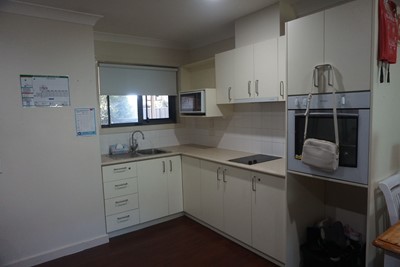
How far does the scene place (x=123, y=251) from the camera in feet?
9.45

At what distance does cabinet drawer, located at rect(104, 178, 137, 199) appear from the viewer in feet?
10.2

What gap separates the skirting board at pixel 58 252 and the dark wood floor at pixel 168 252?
0.16 ft

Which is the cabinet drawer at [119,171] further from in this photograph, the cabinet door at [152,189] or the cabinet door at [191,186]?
the cabinet door at [191,186]

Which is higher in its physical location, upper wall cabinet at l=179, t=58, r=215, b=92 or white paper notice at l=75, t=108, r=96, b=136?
upper wall cabinet at l=179, t=58, r=215, b=92

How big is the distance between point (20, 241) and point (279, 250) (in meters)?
2.47

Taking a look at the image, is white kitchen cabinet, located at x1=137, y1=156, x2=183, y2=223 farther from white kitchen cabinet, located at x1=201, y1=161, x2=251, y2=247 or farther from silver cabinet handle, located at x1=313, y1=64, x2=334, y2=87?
silver cabinet handle, located at x1=313, y1=64, x2=334, y2=87

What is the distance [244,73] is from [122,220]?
2254 millimetres

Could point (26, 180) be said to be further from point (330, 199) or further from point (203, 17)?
point (330, 199)

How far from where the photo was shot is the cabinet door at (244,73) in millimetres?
2855

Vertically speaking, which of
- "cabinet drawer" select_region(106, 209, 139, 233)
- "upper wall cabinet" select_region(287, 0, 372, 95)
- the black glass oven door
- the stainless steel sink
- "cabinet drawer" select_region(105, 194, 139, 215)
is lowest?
"cabinet drawer" select_region(106, 209, 139, 233)

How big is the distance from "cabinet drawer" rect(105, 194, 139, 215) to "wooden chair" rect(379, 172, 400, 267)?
102 inches

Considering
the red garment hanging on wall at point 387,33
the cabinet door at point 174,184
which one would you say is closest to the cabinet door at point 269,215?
the red garment hanging on wall at point 387,33

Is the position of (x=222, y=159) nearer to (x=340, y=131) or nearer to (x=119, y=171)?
(x=119, y=171)

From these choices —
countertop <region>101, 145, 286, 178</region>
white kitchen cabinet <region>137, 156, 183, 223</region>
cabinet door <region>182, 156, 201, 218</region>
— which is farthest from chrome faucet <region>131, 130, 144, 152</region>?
cabinet door <region>182, 156, 201, 218</region>
